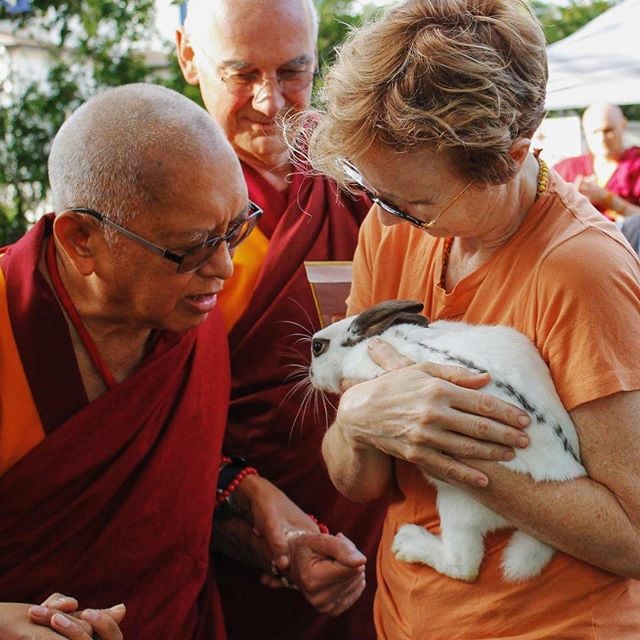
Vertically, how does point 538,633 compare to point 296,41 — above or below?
below

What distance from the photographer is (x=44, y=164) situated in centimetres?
1030

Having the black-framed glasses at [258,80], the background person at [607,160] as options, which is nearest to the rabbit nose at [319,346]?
the black-framed glasses at [258,80]

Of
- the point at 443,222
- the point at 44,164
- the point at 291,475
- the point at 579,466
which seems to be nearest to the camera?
the point at 579,466

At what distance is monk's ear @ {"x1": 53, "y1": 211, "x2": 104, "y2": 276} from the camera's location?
2.60 meters

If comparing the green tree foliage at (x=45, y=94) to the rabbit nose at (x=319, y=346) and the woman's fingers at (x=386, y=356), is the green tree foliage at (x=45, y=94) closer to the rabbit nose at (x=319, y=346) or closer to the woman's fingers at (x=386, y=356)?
the rabbit nose at (x=319, y=346)

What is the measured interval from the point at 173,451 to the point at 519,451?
3.56ft

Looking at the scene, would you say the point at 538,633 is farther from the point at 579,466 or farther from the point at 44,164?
the point at 44,164

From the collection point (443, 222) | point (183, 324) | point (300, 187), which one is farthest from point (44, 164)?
point (443, 222)

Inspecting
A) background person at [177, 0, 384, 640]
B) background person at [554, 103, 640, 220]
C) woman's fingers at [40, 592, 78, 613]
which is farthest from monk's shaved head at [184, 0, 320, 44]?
background person at [554, 103, 640, 220]

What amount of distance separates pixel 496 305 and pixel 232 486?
1.22 m

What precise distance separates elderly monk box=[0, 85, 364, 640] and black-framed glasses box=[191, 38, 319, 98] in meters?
0.65

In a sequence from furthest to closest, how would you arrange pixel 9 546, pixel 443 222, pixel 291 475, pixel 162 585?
pixel 291 475 < pixel 162 585 < pixel 9 546 < pixel 443 222

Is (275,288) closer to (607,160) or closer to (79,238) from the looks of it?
(79,238)

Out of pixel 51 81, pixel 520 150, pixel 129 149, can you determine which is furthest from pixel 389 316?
pixel 51 81
